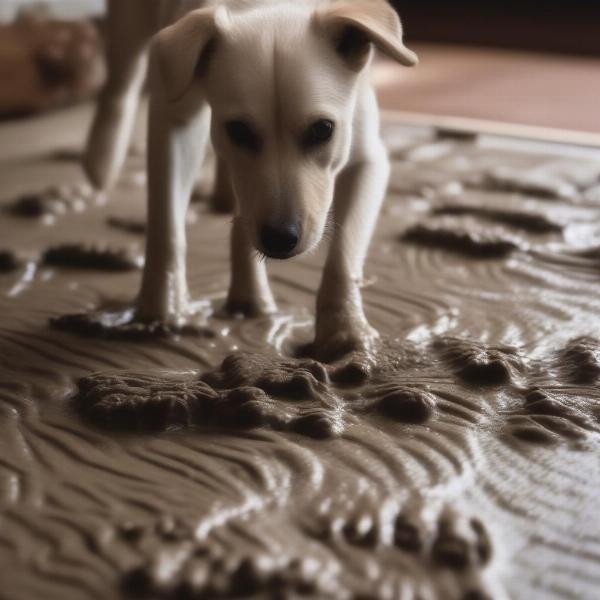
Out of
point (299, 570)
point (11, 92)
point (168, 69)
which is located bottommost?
point (11, 92)

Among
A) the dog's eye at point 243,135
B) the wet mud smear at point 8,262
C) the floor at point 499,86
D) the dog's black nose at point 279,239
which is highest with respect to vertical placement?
the dog's eye at point 243,135

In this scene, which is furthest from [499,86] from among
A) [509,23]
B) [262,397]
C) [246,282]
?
[262,397]

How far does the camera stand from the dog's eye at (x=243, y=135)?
1444 millimetres

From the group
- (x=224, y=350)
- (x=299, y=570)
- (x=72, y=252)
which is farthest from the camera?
(x=72, y=252)

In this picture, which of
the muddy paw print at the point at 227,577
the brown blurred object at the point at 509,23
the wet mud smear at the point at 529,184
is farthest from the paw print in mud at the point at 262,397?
the brown blurred object at the point at 509,23

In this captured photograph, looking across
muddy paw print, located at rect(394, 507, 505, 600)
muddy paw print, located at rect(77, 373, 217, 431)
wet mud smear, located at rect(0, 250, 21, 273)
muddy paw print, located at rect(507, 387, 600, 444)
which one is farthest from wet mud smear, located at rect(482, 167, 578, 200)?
muddy paw print, located at rect(394, 507, 505, 600)

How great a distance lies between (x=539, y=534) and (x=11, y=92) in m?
3.09

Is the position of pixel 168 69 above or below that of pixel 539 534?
above

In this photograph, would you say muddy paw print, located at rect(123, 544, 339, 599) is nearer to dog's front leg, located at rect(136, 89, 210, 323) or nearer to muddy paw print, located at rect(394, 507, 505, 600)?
muddy paw print, located at rect(394, 507, 505, 600)

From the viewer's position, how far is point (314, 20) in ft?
4.95

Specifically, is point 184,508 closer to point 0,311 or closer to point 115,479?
point 115,479

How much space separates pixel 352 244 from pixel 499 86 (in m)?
3.00

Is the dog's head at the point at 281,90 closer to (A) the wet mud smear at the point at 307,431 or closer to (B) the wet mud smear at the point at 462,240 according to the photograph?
(A) the wet mud smear at the point at 307,431

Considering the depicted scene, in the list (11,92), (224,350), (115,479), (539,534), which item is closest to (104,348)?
(224,350)
